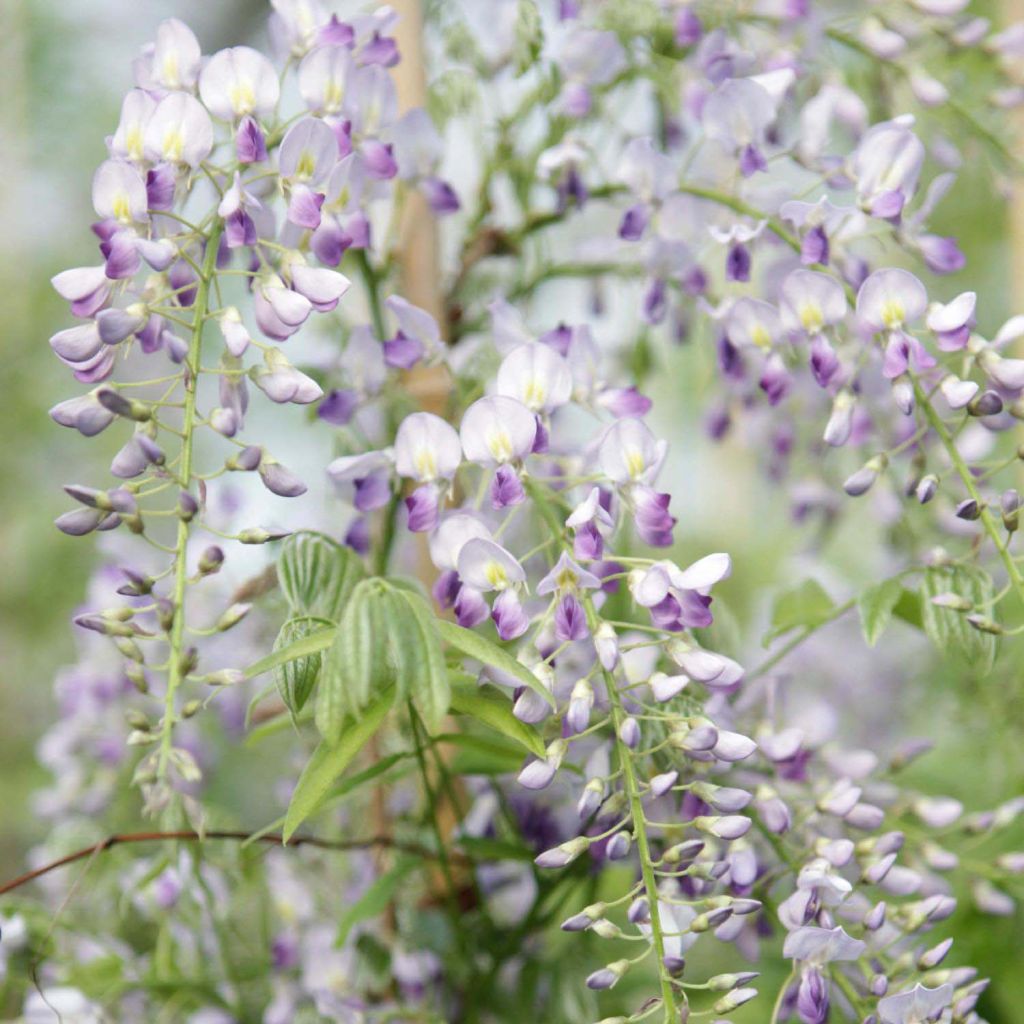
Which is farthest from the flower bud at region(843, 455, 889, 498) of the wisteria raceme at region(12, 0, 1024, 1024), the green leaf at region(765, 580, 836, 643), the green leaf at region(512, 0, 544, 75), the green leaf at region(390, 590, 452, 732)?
the green leaf at region(512, 0, 544, 75)

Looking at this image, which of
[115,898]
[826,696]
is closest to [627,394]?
[115,898]

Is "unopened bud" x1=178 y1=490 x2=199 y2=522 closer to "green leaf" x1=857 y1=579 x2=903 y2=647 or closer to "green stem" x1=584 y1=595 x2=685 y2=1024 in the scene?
"green stem" x1=584 y1=595 x2=685 y2=1024

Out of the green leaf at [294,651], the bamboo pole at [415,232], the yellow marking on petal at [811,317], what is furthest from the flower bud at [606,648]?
the bamboo pole at [415,232]

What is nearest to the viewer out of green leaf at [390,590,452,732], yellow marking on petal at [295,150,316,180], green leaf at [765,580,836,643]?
green leaf at [390,590,452,732]

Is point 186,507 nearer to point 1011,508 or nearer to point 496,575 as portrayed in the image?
point 496,575

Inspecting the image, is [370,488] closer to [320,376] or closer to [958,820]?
[320,376]

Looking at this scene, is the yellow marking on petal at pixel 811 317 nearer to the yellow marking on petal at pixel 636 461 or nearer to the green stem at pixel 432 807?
the yellow marking on petal at pixel 636 461

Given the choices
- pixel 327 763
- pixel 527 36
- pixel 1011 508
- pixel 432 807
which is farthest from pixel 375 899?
pixel 527 36

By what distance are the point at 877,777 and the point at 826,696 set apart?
1.87 ft

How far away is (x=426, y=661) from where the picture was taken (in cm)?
50

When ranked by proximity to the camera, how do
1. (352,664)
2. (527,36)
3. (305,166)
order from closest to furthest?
(352,664) → (305,166) → (527,36)

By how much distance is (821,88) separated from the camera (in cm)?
85

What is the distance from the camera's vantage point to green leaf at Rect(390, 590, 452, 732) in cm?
48

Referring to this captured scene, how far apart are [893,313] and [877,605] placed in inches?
5.8
